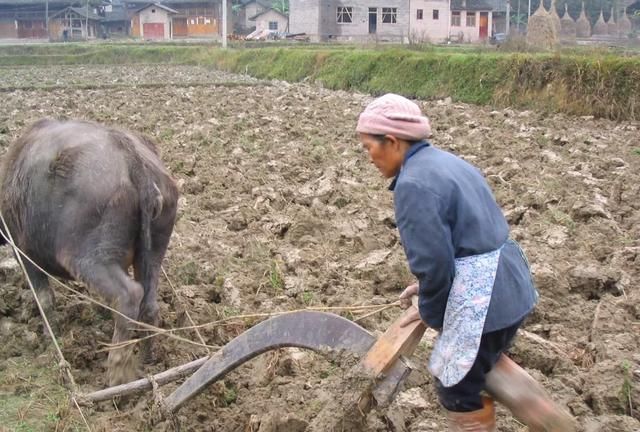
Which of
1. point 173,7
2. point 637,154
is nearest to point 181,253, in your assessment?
point 637,154

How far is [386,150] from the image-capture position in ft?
11.2

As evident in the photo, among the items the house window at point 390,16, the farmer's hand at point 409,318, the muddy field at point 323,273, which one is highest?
the house window at point 390,16

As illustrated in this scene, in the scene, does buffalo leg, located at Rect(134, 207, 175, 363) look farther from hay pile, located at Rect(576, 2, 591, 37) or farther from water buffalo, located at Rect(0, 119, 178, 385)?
hay pile, located at Rect(576, 2, 591, 37)

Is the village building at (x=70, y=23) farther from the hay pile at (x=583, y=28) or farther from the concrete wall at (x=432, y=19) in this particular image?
the hay pile at (x=583, y=28)

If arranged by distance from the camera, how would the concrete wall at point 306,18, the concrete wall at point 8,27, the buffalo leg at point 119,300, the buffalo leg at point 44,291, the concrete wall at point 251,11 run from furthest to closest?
the concrete wall at point 251,11 → the concrete wall at point 8,27 → the concrete wall at point 306,18 → the buffalo leg at point 44,291 → the buffalo leg at point 119,300

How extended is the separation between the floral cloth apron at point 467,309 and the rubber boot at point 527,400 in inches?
8.5

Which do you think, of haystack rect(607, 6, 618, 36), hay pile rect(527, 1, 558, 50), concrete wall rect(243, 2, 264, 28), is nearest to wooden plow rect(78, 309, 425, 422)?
hay pile rect(527, 1, 558, 50)

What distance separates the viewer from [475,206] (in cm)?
329

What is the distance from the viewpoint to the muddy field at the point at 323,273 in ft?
14.3

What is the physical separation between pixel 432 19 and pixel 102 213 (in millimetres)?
54882

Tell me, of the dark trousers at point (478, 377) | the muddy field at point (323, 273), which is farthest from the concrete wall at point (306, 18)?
the dark trousers at point (478, 377)

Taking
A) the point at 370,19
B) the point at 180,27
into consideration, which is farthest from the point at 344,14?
the point at 180,27

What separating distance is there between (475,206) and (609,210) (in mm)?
5412

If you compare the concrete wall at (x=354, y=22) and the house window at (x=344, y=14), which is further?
the house window at (x=344, y=14)
